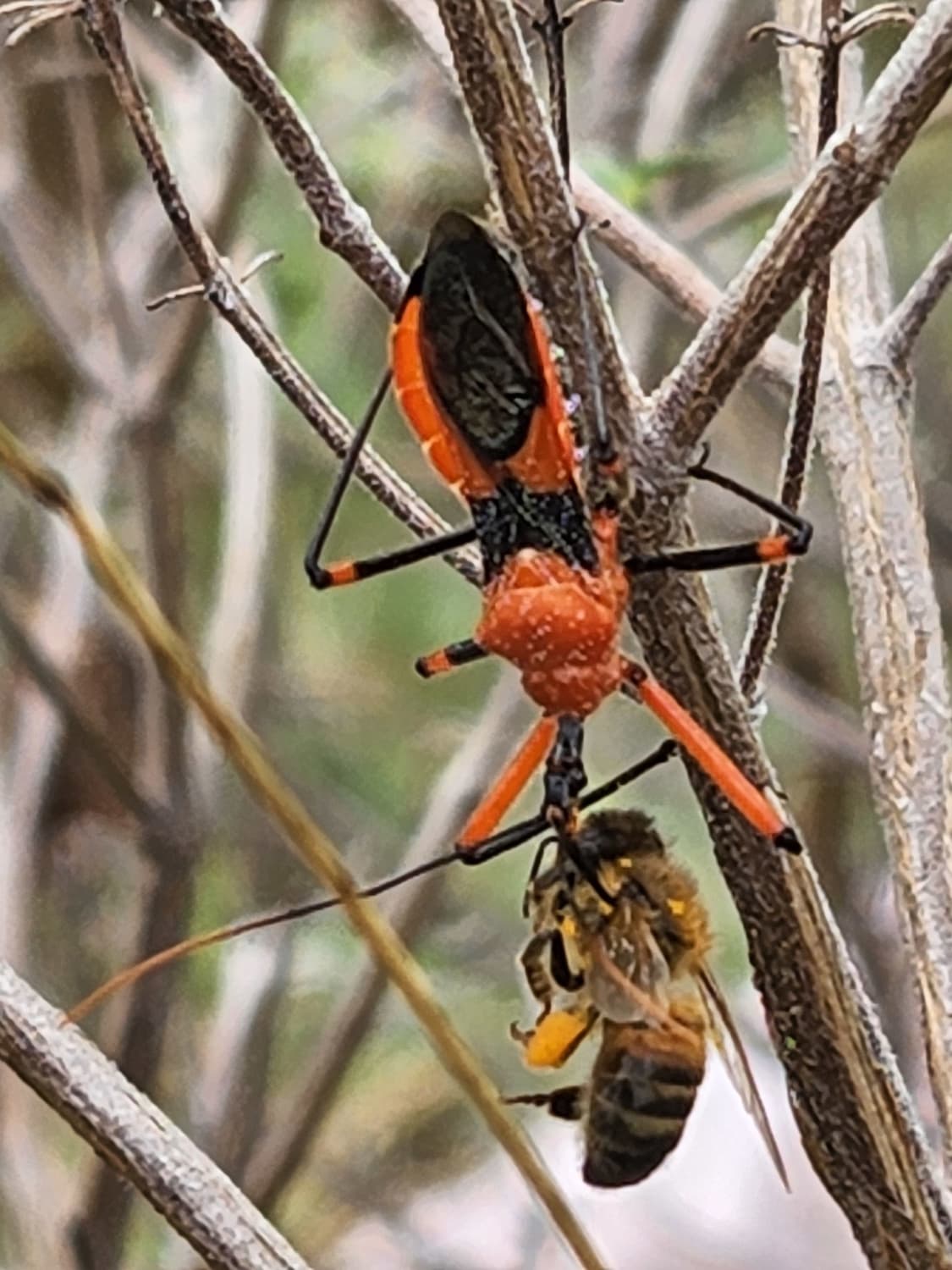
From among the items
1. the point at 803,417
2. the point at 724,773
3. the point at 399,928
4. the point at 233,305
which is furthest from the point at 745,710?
the point at 399,928

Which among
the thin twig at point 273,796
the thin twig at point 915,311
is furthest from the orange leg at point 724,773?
the thin twig at point 915,311

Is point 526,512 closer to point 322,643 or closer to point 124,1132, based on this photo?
point 124,1132

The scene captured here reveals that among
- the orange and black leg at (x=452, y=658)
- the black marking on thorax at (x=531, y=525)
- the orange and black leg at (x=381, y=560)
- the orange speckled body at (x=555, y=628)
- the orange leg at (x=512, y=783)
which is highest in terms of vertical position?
the orange and black leg at (x=381, y=560)

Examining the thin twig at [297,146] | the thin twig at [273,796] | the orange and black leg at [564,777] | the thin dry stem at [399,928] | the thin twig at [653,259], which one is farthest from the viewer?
the thin dry stem at [399,928]

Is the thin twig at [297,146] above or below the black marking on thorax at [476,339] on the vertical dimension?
above

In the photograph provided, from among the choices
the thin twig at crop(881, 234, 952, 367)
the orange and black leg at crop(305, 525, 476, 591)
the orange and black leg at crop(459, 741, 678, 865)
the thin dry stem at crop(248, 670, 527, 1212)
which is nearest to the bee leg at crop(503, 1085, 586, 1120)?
the orange and black leg at crop(459, 741, 678, 865)

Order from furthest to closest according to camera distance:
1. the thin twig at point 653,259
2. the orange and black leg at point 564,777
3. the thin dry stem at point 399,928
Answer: the thin dry stem at point 399,928 → the thin twig at point 653,259 → the orange and black leg at point 564,777

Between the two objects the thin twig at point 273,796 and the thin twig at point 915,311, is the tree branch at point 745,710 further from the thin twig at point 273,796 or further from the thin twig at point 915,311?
the thin twig at point 915,311
